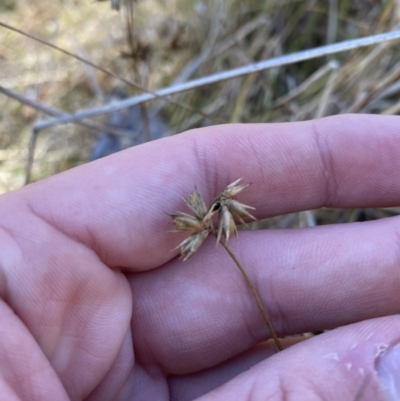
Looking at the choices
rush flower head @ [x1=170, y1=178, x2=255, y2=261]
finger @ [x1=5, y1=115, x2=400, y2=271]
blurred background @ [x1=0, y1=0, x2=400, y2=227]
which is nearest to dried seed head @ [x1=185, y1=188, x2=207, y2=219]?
rush flower head @ [x1=170, y1=178, x2=255, y2=261]

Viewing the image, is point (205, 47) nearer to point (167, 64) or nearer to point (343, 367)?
point (167, 64)

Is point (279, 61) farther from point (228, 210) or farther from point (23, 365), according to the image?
point (23, 365)

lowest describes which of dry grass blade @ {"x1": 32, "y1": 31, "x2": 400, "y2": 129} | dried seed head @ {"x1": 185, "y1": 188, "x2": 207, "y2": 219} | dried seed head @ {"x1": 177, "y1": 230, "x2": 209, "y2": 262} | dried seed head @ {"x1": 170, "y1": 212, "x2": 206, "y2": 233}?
dried seed head @ {"x1": 177, "y1": 230, "x2": 209, "y2": 262}

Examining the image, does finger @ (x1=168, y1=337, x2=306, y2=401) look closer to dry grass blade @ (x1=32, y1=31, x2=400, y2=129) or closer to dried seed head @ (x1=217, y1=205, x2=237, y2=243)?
dried seed head @ (x1=217, y1=205, x2=237, y2=243)

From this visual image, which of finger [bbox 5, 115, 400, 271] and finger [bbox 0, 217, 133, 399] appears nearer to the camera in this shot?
finger [bbox 0, 217, 133, 399]

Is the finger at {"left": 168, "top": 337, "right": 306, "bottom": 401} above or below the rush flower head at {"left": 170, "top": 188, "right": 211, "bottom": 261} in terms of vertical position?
below

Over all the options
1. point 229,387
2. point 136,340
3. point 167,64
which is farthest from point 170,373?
point 167,64

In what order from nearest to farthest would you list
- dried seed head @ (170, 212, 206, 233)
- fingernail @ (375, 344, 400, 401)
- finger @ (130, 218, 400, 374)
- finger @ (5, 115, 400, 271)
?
fingernail @ (375, 344, 400, 401) → dried seed head @ (170, 212, 206, 233) → finger @ (5, 115, 400, 271) → finger @ (130, 218, 400, 374)

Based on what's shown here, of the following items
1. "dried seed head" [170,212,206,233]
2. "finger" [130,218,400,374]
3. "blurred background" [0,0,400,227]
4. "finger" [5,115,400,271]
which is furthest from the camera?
"blurred background" [0,0,400,227]
